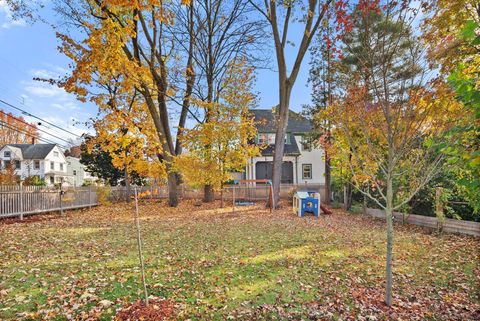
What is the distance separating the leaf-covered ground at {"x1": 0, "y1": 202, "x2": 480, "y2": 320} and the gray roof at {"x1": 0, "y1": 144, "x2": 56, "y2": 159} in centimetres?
4036

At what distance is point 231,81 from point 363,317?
14674 millimetres

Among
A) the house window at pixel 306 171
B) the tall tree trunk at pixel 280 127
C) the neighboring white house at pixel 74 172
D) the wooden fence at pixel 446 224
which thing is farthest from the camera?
the neighboring white house at pixel 74 172

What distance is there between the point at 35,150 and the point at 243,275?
159 ft

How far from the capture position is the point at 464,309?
3.82 meters

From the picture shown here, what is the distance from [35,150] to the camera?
41.1 m

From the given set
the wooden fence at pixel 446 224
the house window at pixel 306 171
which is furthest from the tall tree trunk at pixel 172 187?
the house window at pixel 306 171

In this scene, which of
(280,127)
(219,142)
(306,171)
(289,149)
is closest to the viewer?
(280,127)

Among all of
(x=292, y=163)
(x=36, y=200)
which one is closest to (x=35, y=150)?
(x=36, y=200)

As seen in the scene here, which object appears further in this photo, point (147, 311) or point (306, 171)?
point (306, 171)

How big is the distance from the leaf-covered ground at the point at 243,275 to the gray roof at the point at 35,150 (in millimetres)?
40359

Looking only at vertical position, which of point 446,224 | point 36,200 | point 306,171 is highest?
point 306,171

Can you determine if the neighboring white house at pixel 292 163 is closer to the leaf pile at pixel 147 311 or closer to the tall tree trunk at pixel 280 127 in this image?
the tall tree trunk at pixel 280 127

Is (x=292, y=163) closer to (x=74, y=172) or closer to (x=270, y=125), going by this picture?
(x=270, y=125)

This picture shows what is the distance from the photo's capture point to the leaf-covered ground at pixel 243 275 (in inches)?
141
